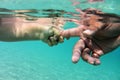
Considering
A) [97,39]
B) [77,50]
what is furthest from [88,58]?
[97,39]

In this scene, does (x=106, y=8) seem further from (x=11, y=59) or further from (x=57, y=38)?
(x=11, y=59)

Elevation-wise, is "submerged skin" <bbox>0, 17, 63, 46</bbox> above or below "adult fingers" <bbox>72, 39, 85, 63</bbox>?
above

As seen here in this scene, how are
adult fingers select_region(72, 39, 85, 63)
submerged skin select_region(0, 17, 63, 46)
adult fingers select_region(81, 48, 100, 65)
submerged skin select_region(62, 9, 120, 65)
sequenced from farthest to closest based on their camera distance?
submerged skin select_region(0, 17, 63, 46) < submerged skin select_region(62, 9, 120, 65) < adult fingers select_region(81, 48, 100, 65) < adult fingers select_region(72, 39, 85, 63)

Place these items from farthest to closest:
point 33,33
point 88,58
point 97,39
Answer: point 33,33, point 97,39, point 88,58

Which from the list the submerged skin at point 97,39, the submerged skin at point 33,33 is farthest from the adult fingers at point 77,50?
the submerged skin at point 33,33

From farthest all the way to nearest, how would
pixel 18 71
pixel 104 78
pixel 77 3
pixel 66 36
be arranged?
pixel 104 78, pixel 18 71, pixel 77 3, pixel 66 36

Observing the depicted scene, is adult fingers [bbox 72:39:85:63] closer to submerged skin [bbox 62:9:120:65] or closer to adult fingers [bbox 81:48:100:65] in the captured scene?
submerged skin [bbox 62:9:120:65]

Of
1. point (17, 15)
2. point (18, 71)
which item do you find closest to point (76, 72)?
point (18, 71)

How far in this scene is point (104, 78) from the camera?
37.0 meters

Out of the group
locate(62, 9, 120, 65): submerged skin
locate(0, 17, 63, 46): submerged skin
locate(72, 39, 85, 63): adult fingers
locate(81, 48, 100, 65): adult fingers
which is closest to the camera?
locate(72, 39, 85, 63): adult fingers

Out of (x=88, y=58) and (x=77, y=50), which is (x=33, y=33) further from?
(x=88, y=58)

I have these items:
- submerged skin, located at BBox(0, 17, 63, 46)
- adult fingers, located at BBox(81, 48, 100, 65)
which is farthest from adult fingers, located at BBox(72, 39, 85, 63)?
submerged skin, located at BBox(0, 17, 63, 46)

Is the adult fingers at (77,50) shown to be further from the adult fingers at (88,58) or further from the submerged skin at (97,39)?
the adult fingers at (88,58)

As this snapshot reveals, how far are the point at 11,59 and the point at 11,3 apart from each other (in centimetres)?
2842
